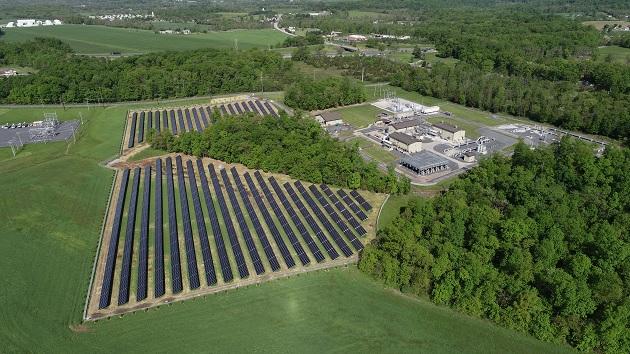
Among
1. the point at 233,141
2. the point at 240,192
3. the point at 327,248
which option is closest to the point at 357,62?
the point at 233,141

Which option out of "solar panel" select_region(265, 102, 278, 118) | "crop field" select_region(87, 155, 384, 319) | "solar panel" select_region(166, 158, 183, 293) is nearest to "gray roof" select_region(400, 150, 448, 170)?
"crop field" select_region(87, 155, 384, 319)

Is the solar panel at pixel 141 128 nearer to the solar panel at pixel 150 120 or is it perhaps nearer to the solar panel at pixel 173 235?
the solar panel at pixel 150 120

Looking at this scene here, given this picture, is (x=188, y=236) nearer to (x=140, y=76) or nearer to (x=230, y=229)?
(x=230, y=229)

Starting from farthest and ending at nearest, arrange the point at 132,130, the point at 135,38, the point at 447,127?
1. the point at 135,38
2. the point at 132,130
3. the point at 447,127

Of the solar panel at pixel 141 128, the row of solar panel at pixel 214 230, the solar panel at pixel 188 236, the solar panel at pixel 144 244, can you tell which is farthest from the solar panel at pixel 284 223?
the solar panel at pixel 141 128

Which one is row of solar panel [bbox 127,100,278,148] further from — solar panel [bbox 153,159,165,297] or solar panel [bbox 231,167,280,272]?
solar panel [bbox 231,167,280,272]

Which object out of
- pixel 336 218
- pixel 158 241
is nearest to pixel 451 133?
pixel 336 218
